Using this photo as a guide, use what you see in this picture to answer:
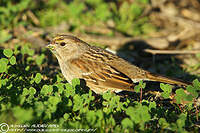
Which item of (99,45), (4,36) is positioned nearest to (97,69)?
(99,45)

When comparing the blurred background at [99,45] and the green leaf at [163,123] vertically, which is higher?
the blurred background at [99,45]

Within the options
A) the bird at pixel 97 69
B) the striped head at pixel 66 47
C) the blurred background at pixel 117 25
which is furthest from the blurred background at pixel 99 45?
the striped head at pixel 66 47

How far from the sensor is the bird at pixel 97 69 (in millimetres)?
4625

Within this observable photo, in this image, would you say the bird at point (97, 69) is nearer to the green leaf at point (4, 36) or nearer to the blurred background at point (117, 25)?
the blurred background at point (117, 25)

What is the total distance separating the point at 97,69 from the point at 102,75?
0.17m

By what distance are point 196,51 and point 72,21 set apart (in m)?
3.79

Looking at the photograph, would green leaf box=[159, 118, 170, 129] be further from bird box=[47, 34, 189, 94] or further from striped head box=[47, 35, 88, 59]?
striped head box=[47, 35, 88, 59]

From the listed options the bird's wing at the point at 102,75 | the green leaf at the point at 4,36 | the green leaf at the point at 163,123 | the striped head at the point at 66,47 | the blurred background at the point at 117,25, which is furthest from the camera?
the blurred background at the point at 117,25

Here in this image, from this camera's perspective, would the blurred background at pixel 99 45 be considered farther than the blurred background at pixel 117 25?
No

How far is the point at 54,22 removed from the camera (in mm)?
7836

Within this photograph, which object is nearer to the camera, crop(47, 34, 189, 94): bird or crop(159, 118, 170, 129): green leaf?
crop(159, 118, 170, 129): green leaf

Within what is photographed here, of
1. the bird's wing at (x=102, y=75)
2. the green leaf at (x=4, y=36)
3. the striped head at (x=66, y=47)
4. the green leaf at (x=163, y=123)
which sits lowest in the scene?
the green leaf at (x=163, y=123)

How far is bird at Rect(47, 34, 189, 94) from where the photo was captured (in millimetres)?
4625

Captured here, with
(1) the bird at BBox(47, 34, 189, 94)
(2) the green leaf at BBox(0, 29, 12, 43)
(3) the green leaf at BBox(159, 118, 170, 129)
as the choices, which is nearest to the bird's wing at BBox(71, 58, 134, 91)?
(1) the bird at BBox(47, 34, 189, 94)
